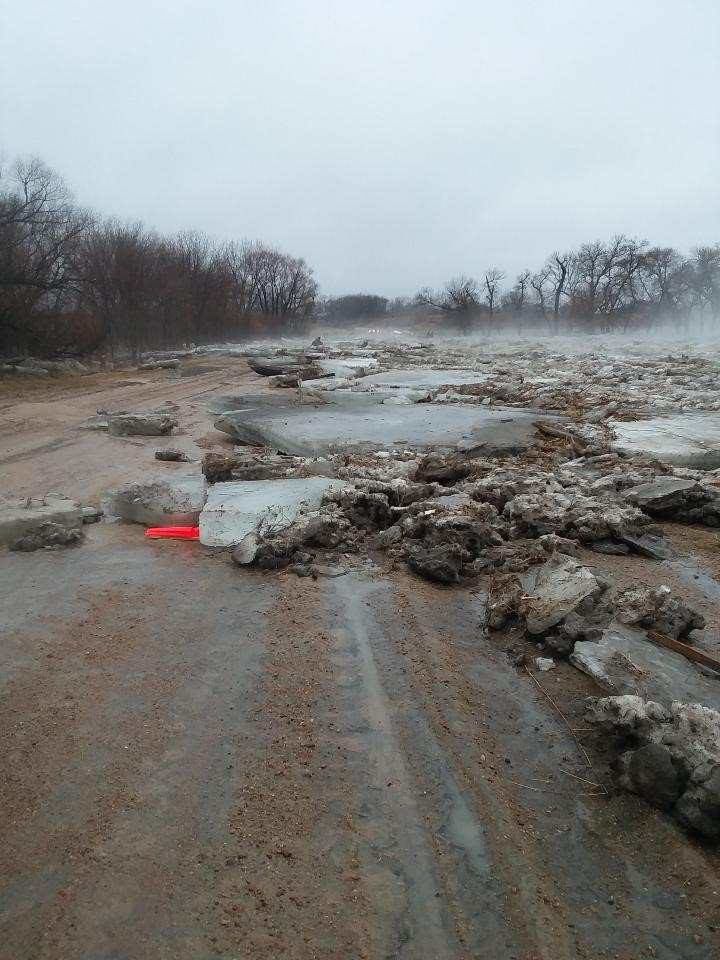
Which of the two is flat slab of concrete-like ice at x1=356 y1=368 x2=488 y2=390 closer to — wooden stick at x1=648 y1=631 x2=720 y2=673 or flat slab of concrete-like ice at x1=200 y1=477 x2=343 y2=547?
flat slab of concrete-like ice at x1=200 y1=477 x2=343 y2=547

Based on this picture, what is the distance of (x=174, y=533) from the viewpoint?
4.15 m

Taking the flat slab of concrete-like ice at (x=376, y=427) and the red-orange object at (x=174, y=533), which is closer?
the red-orange object at (x=174, y=533)

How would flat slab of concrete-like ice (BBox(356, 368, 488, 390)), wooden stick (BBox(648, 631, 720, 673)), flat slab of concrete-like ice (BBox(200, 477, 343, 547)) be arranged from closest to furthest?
wooden stick (BBox(648, 631, 720, 673))
flat slab of concrete-like ice (BBox(200, 477, 343, 547))
flat slab of concrete-like ice (BBox(356, 368, 488, 390))

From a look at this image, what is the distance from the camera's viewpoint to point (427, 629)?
9.57 ft

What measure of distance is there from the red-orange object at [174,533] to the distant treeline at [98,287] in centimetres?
1515

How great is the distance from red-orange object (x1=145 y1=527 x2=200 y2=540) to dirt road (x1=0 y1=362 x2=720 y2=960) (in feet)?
3.16

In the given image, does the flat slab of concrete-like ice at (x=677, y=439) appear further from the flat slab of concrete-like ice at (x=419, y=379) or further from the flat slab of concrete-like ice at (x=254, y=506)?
the flat slab of concrete-like ice at (x=419, y=379)

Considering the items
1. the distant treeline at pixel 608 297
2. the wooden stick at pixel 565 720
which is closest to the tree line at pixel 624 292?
the distant treeline at pixel 608 297

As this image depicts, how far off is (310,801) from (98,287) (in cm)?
2532

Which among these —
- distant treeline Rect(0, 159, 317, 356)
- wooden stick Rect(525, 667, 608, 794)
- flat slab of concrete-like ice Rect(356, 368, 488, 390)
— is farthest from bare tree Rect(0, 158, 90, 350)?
wooden stick Rect(525, 667, 608, 794)

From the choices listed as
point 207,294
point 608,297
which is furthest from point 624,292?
point 207,294

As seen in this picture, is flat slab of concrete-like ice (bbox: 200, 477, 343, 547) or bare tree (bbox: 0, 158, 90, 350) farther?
bare tree (bbox: 0, 158, 90, 350)

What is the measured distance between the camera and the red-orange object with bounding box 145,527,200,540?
410cm

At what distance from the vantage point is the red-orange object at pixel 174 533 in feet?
13.5
